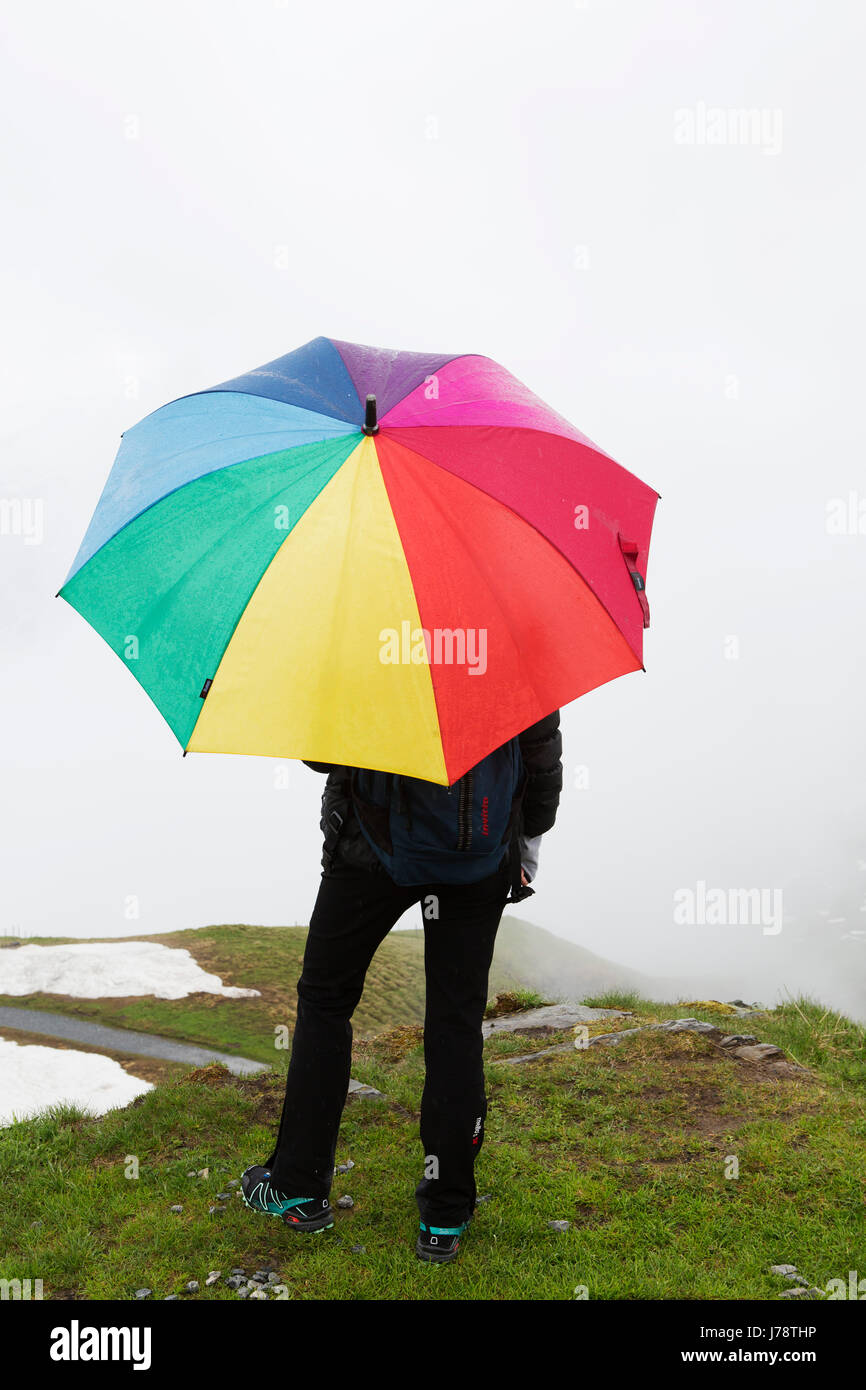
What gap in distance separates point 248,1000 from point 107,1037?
2.30 m

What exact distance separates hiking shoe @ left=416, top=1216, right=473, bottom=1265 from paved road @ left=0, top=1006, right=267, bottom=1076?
24.9 ft

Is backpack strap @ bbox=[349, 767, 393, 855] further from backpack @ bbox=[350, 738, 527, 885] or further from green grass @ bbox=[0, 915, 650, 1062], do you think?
green grass @ bbox=[0, 915, 650, 1062]

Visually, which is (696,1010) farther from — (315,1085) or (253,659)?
(253,659)

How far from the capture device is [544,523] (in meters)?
4.18

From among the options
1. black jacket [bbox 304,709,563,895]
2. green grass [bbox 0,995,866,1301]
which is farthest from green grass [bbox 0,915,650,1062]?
black jacket [bbox 304,709,563,895]

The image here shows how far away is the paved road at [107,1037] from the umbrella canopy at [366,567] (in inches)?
370

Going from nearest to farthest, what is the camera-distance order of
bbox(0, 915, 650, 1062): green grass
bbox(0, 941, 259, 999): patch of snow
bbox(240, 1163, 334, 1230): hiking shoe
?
bbox(240, 1163, 334, 1230): hiking shoe, bbox(0, 915, 650, 1062): green grass, bbox(0, 941, 259, 999): patch of snow

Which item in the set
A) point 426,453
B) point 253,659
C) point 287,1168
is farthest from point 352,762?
point 287,1168

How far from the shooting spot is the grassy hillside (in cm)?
1325

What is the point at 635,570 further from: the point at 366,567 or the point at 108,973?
the point at 108,973

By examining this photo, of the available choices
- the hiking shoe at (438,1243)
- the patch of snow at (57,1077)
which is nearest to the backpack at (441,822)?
the hiking shoe at (438,1243)

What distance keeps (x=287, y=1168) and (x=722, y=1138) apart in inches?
123

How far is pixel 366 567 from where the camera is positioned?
3723 millimetres
